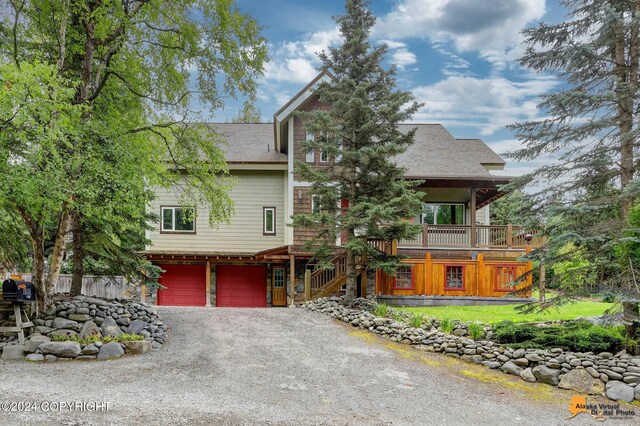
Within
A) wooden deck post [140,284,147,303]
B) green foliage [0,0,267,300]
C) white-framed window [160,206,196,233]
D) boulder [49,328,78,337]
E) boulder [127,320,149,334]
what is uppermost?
green foliage [0,0,267,300]

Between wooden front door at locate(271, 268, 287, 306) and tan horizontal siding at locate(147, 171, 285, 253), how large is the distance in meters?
1.45

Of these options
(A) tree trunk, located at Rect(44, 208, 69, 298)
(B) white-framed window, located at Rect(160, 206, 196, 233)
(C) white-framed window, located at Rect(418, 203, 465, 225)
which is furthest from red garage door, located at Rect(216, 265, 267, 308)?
(A) tree trunk, located at Rect(44, 208, 69, 298)

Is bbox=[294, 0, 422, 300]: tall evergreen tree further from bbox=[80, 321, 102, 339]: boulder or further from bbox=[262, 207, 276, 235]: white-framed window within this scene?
bbox=[80, 321, 102, 339]: boulder

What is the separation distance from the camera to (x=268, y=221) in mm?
18047

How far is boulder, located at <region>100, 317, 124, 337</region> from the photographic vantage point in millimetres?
8562

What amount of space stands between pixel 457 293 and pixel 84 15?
13587mm

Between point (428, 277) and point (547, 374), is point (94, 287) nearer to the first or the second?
point (428, 277)

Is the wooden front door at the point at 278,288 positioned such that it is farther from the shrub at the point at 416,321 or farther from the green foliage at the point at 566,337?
the green foliage at the point at 566,337

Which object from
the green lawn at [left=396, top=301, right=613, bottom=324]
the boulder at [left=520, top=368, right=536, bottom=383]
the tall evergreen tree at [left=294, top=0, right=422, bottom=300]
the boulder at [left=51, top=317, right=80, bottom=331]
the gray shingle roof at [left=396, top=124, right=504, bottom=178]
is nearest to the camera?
the boulder at [left=520, top=368, right=536, bottom=383]

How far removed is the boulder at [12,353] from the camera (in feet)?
24.9

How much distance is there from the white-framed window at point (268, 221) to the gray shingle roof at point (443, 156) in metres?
6.20

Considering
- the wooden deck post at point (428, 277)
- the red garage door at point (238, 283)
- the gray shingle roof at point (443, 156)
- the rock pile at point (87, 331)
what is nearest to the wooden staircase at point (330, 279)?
the wooden deck post at point (428, 277)

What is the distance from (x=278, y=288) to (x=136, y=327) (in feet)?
31.3

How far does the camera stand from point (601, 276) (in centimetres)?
774
